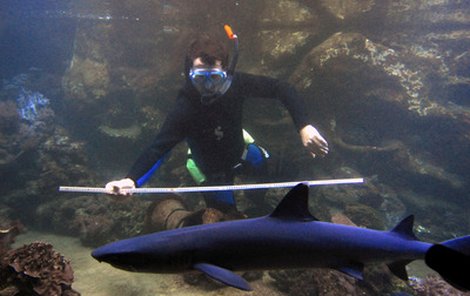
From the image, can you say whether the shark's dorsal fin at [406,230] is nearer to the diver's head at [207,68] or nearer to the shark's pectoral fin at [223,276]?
the shark's pectoral fin at [223,276]

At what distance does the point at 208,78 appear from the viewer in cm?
500

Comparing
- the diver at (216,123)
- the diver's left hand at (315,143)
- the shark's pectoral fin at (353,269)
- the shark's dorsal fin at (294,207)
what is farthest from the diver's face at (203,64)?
the shark's pectoral fin at (353,269)

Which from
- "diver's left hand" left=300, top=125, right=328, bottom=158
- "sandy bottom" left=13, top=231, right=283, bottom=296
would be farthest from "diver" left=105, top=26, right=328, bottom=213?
"sandy bottom" left=13, top=231, right=283, bottom=296

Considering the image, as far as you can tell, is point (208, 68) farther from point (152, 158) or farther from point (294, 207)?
point (294, 207)

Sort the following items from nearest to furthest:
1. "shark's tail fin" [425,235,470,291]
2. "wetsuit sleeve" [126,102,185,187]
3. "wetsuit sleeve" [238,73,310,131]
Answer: "shark's tail fin" [425,235,470,291] → "wetsuit sleeve" [126,102,185,187] → "wetsuit sleeve" [238,73,310,131]

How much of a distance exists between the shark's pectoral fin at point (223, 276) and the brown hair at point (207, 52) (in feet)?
12.1

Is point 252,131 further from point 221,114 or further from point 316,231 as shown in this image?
point 316,231

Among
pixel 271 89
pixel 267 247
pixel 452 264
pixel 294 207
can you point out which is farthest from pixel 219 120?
pixel 452 264

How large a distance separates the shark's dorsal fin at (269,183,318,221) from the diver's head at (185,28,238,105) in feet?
10.6

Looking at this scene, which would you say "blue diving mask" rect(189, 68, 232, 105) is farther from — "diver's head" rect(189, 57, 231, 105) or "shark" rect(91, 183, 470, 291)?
"shark" rect(91, 183, 470, 291)

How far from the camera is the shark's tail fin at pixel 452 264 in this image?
58.1 inches

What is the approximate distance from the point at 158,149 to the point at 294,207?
10.3 feet

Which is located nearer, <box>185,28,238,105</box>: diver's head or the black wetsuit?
<box>185,28,238,105</box>: diver's head

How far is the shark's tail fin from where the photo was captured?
148 centimetres
